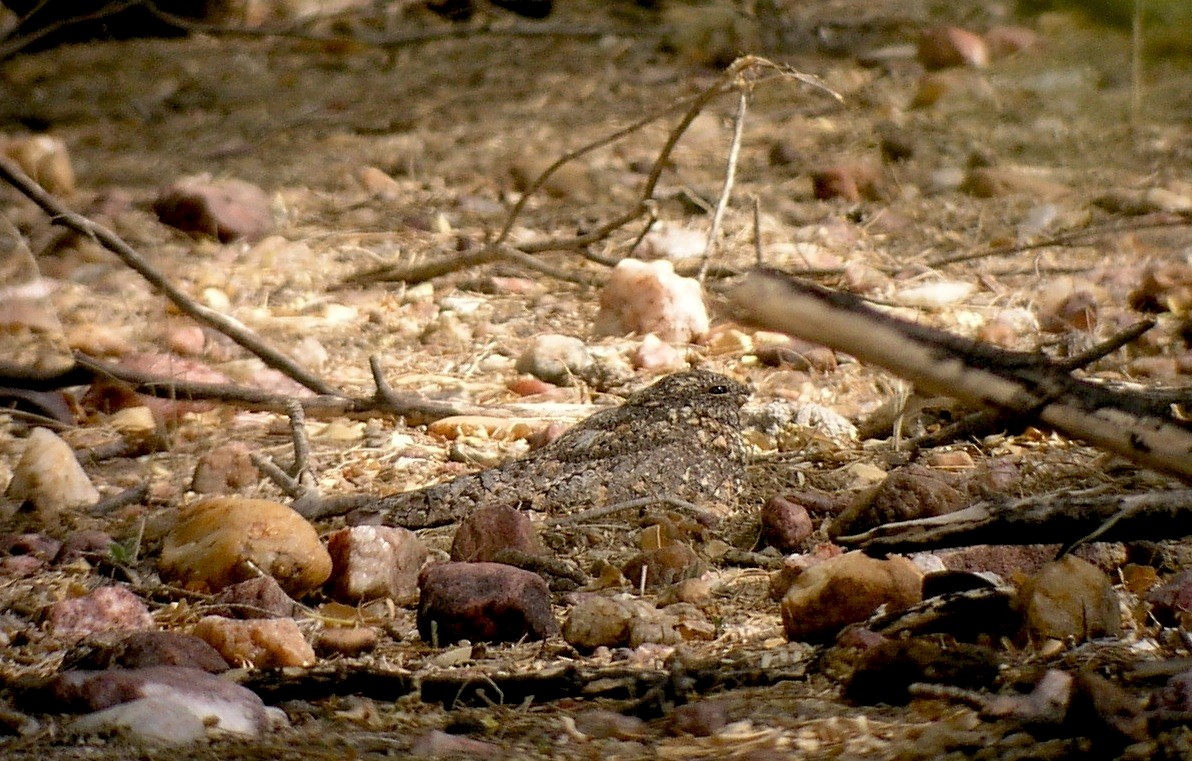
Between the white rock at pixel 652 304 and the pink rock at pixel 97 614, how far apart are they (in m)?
1.72

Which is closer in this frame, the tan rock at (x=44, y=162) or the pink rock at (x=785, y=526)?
the pink rock at (x=785, y=526)

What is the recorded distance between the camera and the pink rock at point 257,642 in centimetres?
171

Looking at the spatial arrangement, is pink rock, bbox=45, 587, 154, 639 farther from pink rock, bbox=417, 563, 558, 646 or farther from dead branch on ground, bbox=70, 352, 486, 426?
dead branch on ground, bbox=70, 352, 486, 426

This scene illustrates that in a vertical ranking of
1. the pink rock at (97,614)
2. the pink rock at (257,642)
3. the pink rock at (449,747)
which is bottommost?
the pink rock at (97,614)

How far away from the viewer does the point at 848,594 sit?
1.70 m

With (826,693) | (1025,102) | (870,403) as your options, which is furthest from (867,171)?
(826,693)

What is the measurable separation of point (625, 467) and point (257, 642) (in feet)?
2.60

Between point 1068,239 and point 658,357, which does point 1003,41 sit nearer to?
point 1068,239

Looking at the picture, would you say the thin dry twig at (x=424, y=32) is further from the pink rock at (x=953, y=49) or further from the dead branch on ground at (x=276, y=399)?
the dead branch on ground at (x=276, y=399)

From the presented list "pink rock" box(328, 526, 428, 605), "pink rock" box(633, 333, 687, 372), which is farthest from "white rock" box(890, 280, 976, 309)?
"pink rock" box(328, 526, 428, 605)

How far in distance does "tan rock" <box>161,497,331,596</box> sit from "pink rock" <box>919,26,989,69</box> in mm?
4324

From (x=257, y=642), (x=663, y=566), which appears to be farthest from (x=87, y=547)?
(x=663, y=566)

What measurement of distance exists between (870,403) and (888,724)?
5.29ft

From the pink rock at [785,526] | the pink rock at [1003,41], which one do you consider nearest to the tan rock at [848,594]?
the pink rock at [785,526]
